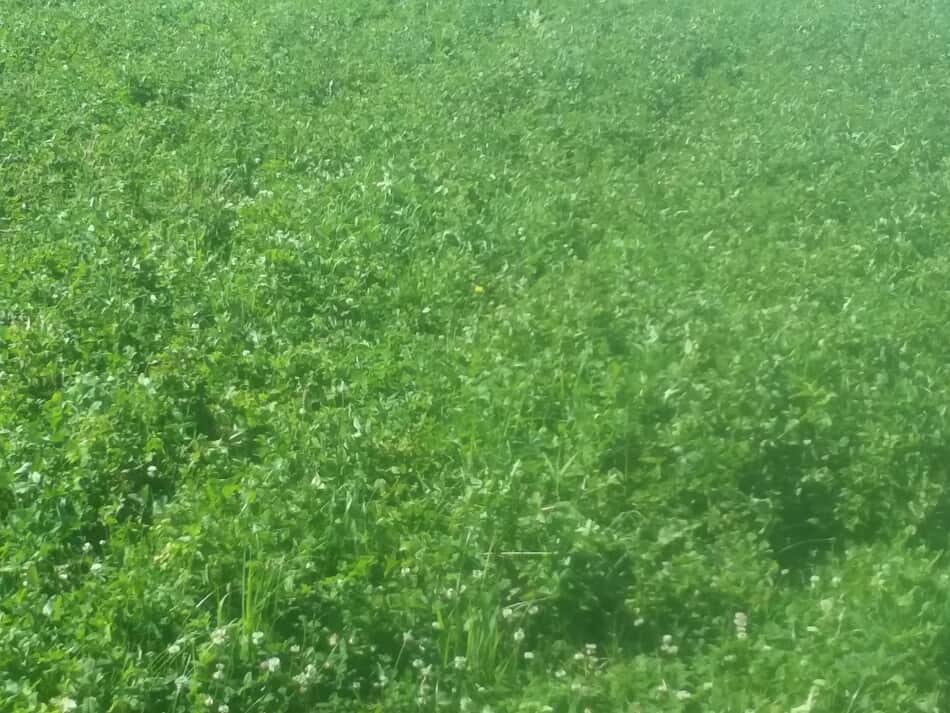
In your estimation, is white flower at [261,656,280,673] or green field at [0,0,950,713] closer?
white flower at [261,656,280,673]

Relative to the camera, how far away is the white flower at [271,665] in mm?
3920

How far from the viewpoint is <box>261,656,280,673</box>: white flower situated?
154 inches

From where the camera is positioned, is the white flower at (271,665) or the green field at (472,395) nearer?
the white flower at (271,665)

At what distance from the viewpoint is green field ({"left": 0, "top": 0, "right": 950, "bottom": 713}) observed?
13.4ft

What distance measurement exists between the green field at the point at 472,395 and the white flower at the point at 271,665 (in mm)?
20

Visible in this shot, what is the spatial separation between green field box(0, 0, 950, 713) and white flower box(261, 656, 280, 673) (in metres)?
0.02

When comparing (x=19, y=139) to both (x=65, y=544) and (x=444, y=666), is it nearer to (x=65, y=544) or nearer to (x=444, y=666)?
(x=65, y=544)

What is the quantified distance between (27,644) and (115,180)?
4.34 m

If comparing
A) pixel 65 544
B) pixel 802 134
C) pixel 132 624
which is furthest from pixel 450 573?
pixel 802 134

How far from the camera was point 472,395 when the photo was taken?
215 inches

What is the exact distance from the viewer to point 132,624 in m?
4.07

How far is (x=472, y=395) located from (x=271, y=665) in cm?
180

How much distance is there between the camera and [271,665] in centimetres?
392

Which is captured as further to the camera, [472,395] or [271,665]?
[472,395]
